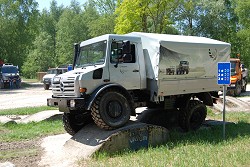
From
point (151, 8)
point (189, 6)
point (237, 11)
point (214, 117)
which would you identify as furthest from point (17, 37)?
point (214, 117)

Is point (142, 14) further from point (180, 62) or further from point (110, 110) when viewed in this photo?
point (110, 110)

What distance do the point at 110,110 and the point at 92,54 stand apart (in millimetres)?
1845

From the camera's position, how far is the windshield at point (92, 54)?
356 inches

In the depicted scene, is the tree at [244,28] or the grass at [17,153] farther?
the tree at [244,28]

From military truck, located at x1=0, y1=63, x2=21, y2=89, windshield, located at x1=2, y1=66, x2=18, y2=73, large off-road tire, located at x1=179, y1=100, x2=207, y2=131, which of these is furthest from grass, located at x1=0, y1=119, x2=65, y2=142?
windshield, located at x1=2, y1=66, x2=18, y2=73

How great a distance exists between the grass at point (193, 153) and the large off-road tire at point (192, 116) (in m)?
0.55

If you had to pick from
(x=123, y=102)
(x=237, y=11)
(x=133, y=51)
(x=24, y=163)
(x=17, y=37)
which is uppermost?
(x=237, y=11)

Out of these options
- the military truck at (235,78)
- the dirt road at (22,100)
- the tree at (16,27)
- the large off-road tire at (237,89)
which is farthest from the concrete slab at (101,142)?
the tree at (16,27)

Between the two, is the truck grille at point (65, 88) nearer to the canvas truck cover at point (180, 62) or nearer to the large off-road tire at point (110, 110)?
the large off-road tire at point (110, 110)

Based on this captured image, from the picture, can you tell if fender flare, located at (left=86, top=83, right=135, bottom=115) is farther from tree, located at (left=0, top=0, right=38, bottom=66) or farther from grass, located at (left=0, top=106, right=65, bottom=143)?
tree, located at (left=0, top=0, right=38, bottom=66)

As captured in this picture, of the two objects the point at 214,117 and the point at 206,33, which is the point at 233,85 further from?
the point at 206,33

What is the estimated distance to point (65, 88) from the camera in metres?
8.76

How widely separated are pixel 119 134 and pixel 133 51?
2464 mm

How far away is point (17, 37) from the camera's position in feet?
144
